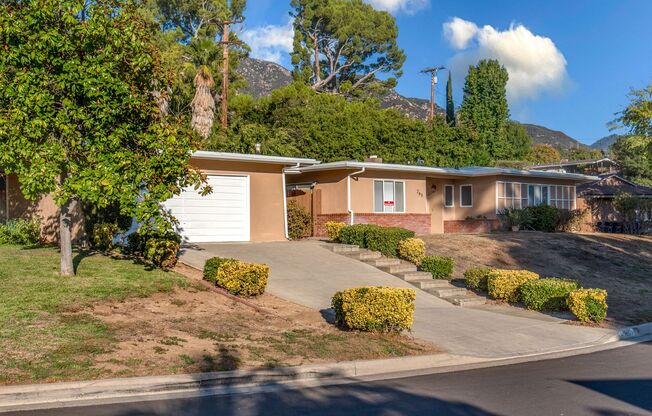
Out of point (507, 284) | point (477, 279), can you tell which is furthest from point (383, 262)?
point (507, 284)

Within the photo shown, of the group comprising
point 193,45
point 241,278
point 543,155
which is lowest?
point 241,278

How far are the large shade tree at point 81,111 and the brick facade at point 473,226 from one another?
19.4 m

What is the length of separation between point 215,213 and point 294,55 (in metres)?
37.0

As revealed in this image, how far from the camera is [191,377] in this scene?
8141mm

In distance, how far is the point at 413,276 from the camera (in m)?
17.6

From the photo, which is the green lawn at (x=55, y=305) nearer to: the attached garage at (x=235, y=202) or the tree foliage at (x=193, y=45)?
the attached garage at (x=235, y=202)

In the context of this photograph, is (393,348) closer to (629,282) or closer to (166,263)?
(166,263)

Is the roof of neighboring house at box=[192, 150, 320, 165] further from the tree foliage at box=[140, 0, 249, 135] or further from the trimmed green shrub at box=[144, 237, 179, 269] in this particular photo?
the trimmed green shrub at box=[144, 237, 179, 269]

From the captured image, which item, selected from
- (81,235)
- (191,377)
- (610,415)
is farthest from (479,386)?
(81,235)

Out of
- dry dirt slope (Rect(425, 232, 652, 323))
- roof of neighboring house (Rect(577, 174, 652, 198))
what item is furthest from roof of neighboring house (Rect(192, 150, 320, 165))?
roof of neighboring house (Rect(577, 174, 652, 198))

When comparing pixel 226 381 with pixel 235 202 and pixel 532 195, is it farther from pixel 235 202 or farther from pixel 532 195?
pixel 532 195

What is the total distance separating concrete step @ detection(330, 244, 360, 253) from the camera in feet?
65.4

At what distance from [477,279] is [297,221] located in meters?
8.16

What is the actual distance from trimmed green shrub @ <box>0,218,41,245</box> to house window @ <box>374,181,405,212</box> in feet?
41.5
